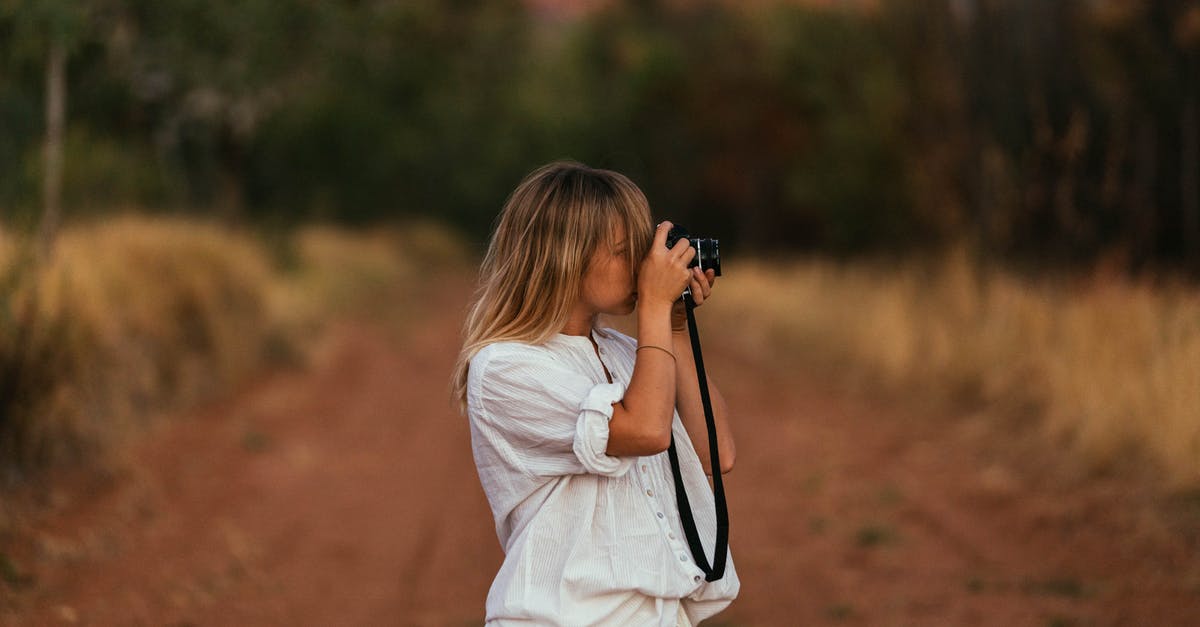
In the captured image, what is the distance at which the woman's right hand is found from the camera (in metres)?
2.54

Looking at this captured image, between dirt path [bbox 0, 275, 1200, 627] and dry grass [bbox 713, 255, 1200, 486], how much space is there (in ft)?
1.10

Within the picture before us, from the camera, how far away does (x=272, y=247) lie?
55.3 feet

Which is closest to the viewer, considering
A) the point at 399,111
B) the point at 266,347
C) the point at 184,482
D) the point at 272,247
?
the point at 184,482

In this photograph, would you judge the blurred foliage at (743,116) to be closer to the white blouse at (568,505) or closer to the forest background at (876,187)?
the forest background at (876,187)

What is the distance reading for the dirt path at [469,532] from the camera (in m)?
5.48

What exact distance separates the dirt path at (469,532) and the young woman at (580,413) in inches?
114

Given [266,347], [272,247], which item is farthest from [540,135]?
[266,347]

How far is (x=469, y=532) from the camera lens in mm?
6762

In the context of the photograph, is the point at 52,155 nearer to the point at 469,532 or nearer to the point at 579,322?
the point at 469,532

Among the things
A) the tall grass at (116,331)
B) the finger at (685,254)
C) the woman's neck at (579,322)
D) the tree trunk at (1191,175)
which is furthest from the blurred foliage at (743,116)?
the finger at (685,254)

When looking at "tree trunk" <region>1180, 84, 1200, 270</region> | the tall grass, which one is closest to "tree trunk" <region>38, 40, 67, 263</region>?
the tall grass

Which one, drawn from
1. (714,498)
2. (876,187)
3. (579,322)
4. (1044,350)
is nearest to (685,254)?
(579,322)

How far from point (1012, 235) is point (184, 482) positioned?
7.13 metres

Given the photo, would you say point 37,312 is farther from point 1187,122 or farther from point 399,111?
point 399,111
